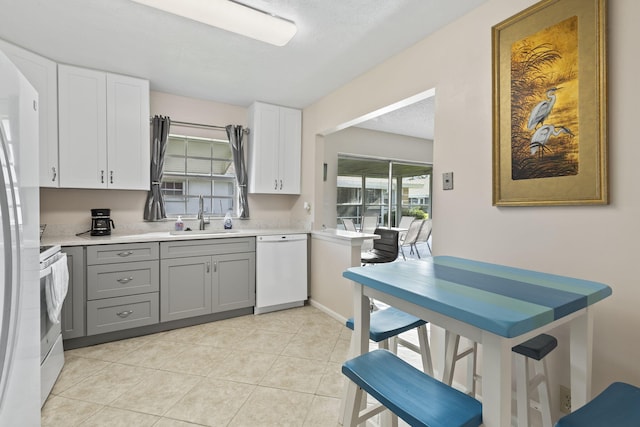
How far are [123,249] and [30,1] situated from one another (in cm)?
183

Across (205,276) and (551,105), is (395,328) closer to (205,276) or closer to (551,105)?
(551,105)

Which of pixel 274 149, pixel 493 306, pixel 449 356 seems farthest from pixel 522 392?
pixel 274 149

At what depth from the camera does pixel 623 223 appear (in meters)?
1.32

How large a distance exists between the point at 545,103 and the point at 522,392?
4.56 ft

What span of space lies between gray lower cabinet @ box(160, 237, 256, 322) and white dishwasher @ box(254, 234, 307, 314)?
0.09 metres

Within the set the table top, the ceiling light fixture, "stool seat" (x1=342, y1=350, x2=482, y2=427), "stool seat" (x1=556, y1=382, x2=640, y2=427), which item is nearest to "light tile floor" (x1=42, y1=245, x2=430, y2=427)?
"stool seat" (x1=342, y1=350, x2=482, y2=427)

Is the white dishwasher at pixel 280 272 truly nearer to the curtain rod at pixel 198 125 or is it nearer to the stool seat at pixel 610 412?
the curtain rod at pixel 198 125

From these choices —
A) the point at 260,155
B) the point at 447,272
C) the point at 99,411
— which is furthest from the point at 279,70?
the point at 99,411

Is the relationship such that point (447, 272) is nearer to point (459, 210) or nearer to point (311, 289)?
point (459, 210)

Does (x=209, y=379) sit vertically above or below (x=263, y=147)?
below

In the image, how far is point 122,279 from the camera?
2.68m

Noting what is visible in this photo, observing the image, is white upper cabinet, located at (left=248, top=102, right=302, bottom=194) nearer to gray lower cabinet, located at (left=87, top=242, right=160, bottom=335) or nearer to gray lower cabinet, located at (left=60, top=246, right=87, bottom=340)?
gray lower cabinet, located at (left=87, top=242, right=160, bottom=335)

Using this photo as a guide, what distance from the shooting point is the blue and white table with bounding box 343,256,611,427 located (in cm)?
79

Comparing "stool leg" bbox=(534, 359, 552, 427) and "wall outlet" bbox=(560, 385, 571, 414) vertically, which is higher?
"stool leg" bbox=(534, 359, 552, 427)
